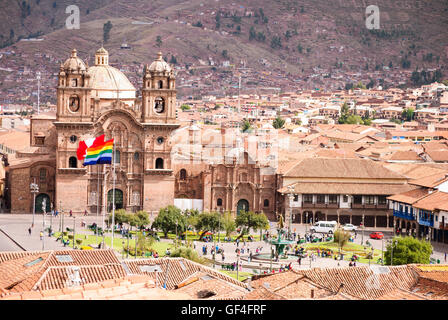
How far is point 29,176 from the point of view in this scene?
82500 mm

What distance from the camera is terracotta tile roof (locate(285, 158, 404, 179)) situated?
3322 inches

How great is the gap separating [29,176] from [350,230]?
24.6 metres

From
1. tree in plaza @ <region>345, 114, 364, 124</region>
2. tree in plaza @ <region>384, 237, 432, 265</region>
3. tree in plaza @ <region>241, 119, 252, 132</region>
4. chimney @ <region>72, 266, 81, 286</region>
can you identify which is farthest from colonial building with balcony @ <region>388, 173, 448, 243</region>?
tree in plaza @ <region>345, 114, 364, 124</region>

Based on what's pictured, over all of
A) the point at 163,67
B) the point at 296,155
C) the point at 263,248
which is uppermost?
the point at 163,67

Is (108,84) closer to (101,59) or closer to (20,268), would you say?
(101,59)

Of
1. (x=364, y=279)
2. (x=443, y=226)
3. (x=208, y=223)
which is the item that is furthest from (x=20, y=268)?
(x=443, y=226)

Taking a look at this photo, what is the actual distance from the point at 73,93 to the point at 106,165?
19.8ft

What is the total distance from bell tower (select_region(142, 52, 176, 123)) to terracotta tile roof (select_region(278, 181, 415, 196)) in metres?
10.6

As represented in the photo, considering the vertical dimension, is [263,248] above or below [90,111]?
below

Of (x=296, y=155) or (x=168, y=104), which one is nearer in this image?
(x=168, y=104)

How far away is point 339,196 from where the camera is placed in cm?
8300
